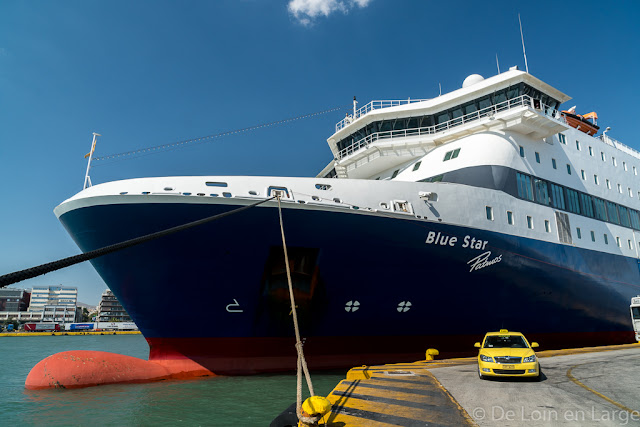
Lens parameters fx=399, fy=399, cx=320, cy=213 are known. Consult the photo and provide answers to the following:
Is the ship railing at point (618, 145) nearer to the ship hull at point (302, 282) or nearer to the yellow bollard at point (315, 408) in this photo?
the ship hull at point (302, 282)

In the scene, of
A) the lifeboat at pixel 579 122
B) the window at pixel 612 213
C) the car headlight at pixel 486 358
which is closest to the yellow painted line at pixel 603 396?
the car headlight at pixel 486 358

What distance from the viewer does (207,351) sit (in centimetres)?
1252

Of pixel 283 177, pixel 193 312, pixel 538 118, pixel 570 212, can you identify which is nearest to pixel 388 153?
pixel 538 118

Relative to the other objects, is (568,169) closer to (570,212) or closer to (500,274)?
(570,212)

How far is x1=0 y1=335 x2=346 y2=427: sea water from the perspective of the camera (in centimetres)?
841

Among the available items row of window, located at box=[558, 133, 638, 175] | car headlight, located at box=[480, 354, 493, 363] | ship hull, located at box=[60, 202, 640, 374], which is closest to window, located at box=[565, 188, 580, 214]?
row of window, located at box=[558, 133, 638, 175]

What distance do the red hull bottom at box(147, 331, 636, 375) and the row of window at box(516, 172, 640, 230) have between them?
293 inches

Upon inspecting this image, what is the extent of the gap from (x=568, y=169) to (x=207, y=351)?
19.5m

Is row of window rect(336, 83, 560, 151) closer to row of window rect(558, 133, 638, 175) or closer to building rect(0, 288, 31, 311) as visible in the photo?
row of window rect(558, 133, 638, 175)

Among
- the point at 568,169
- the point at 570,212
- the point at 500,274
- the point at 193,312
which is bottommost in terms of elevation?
the point at 193,312

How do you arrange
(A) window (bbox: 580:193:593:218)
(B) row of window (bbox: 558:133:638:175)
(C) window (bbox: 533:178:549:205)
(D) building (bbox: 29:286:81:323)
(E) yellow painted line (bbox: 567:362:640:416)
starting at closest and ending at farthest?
(E) yellow painted line (bbox: 567:362:640:416), (C) window (bbox: 533:178:549:205), (A) window (bbox: 580:193:593:218), (B) row of window (bbox: 558:133:638:175), (D) building (bbox: 29:286:81:323)

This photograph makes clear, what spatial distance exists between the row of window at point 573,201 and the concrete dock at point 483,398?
835cm

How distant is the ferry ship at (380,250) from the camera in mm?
11727

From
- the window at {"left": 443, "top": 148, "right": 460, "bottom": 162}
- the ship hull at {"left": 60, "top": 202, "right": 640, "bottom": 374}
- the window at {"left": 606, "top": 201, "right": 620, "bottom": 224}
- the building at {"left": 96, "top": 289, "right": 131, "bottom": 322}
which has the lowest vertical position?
the building at {"left": 96, "top": 289, "right": 131, "bottom": 322}
